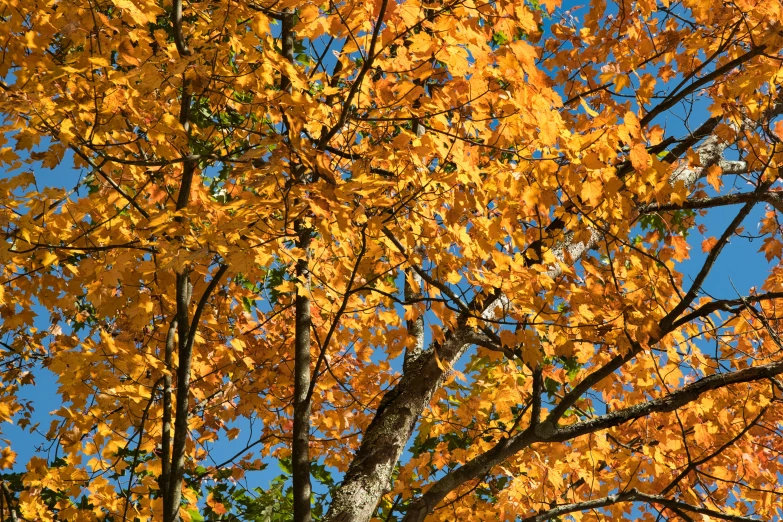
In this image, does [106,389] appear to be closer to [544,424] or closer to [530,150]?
[544,424]

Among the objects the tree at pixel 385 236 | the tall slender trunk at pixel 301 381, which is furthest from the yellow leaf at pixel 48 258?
the tall slender trunk at pixel 301 381

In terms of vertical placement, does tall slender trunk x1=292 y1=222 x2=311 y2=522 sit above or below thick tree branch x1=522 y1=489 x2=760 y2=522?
above

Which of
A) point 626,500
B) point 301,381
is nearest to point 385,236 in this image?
point 301,381

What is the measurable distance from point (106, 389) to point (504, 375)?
322 cm

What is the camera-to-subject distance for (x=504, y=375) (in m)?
5.82

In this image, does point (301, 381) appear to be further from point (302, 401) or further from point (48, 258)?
point (48, 258)

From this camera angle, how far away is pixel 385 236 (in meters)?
4.06

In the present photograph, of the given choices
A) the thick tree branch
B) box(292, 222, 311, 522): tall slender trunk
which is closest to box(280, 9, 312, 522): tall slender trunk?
box(292, 222, 311, 522): tall slender trunk

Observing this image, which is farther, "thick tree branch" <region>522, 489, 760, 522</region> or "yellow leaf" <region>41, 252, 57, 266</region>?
"thick tree branch" <region>522, 489, 760, 522</region>

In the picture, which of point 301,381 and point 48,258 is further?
point 301,381

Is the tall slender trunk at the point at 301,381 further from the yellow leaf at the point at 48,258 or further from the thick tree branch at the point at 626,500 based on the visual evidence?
the thick tree branch at the point at 626,500

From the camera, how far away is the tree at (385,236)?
3.46 meters

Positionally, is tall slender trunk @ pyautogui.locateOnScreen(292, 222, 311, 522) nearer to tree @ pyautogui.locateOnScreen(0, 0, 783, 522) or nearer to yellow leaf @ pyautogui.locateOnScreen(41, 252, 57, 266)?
tree @ pyautogui.locateOnScreen(0, 0, 783, 522)

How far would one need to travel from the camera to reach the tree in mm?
3463
